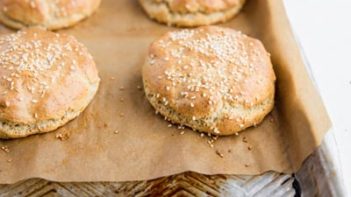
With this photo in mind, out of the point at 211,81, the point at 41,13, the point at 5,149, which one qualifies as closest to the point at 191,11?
the point at 211,81

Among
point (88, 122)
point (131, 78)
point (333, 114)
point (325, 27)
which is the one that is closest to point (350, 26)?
point (325, 27)

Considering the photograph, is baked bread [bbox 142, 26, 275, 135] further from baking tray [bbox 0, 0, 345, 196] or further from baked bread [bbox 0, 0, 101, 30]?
baked bread [bbox 0, 0, 101, 30]

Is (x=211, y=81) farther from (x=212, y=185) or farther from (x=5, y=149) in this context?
(x=5, y=149)

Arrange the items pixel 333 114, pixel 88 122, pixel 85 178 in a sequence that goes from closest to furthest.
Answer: pixel 85 178 → pixel 88 122 → pixel 333 114

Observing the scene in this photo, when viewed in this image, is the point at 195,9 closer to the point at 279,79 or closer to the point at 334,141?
the point at 279,79

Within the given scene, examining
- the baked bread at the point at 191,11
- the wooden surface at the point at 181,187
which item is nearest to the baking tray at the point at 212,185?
the wooden surface at the point at 181,187
